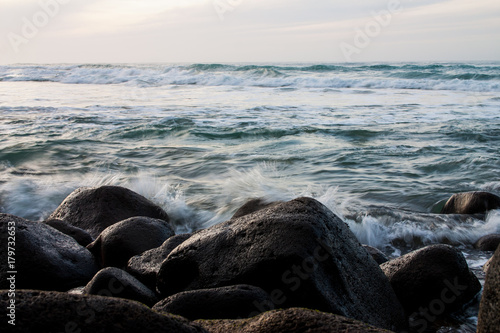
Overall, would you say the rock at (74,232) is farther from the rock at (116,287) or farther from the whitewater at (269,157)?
the rock at (116,287)

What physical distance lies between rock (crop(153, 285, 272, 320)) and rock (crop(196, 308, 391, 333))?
0.89 ft

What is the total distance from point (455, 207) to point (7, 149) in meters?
7.66

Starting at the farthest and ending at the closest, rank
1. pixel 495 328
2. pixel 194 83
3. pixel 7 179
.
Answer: pixel 194 83 < pixel 7 179 < pixel 495 328

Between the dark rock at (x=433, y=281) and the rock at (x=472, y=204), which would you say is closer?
the dark rock at (x=433, y=281)

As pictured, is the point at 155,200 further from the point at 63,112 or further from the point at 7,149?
the point at 63,112

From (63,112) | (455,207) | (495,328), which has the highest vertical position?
(63,112)

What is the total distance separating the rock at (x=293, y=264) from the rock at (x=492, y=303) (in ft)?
2.45

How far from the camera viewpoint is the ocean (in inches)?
240

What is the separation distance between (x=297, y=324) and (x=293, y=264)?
676 millimetres

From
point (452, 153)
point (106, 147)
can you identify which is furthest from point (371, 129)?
point (106, 147)

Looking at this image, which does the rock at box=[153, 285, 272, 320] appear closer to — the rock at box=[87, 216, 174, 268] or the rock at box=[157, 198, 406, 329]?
the rock at box=[157, 198, 406, 329]

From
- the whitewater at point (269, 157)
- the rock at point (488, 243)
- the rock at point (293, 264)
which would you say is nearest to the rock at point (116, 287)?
the rock at point (293, 264)

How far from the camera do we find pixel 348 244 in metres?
3.15

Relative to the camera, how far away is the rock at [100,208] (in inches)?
203
